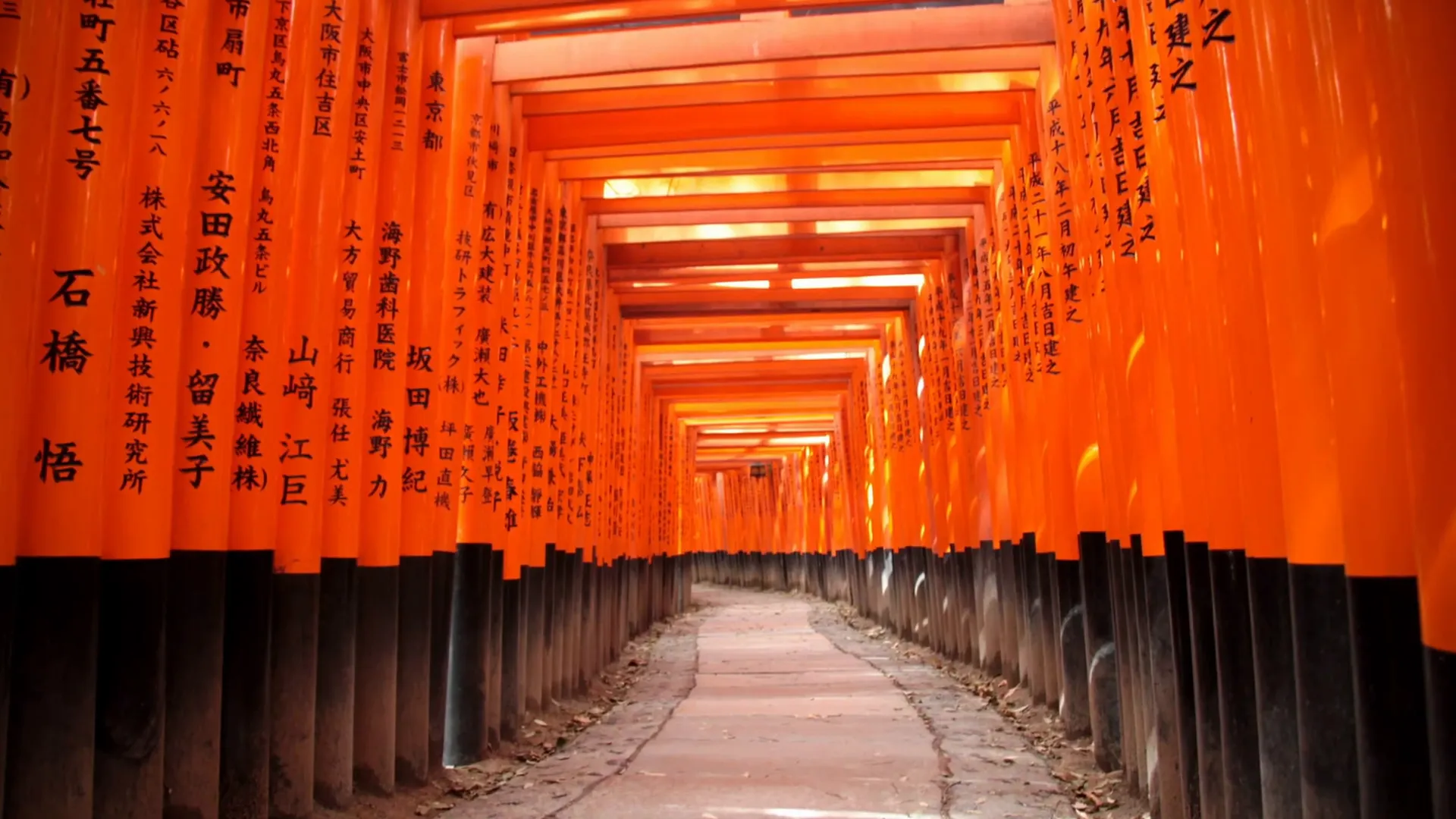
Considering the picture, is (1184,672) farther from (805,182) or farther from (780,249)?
(780,249)

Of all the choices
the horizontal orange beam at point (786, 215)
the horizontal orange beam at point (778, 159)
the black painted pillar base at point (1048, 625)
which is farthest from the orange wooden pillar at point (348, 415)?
the horizontal orange beam at point (786, 215)

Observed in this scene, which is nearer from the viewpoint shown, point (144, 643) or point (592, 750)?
point (144, 643)

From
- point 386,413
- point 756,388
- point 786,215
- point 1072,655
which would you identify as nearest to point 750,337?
point 756,388

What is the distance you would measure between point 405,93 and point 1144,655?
12.1 feet

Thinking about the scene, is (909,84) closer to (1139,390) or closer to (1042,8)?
(1042,8)

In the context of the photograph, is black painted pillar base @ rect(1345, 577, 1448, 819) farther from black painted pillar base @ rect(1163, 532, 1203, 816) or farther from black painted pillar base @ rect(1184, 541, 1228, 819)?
black painted pillar base @ rect(1163, 532, 1203, 816)

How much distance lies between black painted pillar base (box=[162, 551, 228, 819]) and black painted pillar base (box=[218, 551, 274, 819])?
6.6 inches

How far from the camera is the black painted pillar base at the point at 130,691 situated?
108 inches

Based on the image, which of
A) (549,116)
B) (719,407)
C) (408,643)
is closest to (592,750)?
(408,643)

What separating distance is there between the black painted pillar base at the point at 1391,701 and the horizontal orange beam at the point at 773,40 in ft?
13.0

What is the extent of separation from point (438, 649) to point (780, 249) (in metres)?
5.17

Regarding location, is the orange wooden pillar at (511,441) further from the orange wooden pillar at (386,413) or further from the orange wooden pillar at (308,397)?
the orange wooden pillar at (308,397)

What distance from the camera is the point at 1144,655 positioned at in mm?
3752

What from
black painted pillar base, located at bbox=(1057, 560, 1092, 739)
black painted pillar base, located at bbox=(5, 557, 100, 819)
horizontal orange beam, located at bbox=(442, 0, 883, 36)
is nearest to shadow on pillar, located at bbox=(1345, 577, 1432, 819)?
black painted pillar base, located at bbox=(5, 557, 100, 819)
